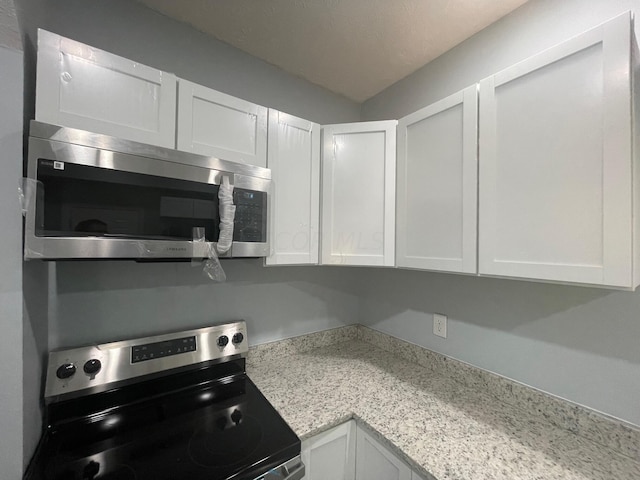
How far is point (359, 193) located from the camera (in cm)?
133

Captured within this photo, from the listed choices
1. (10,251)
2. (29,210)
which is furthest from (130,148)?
(10,251)

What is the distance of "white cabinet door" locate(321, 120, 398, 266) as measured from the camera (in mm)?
1291

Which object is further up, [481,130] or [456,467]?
[481,130]

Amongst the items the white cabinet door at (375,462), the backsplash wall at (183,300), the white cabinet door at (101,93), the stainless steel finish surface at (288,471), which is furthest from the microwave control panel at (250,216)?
the white cabinet door at (375,462)

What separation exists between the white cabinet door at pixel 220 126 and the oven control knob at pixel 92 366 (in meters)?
0.90

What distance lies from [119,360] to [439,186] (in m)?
1.52

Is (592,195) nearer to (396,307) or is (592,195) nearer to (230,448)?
(396,307)

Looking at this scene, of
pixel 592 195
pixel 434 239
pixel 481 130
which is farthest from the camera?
pixel 434 239

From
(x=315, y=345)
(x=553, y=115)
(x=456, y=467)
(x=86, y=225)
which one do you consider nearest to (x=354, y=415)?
(x=456, y=467)

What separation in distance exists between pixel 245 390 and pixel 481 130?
4.91 ft

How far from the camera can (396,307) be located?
1642 millimetres

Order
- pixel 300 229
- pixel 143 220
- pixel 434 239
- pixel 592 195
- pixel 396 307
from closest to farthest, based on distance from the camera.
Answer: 1. pixel 592 195
2. pixel 143 220
3. pixel 434 239
4. pixel 300 229
5. pixel 396 307

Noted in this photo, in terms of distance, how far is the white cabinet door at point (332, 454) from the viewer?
0.98 meters

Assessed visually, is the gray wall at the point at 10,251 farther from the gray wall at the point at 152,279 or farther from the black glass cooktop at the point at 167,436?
the black glass cooktop at the point at 167,436
